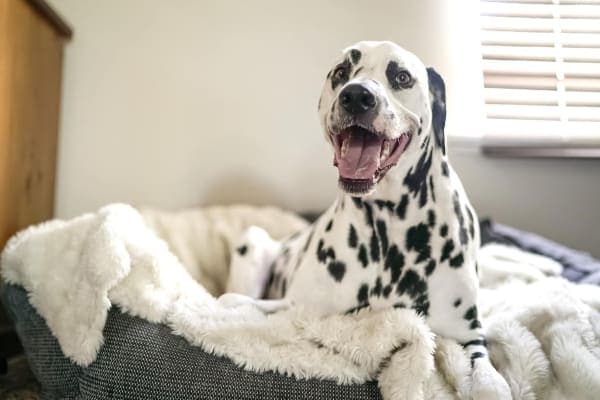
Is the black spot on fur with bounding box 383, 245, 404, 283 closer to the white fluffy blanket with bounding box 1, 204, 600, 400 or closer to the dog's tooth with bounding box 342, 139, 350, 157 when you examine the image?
the white fluffy blanket with bounding box 1, 204, 600, 400

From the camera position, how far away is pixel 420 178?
3.86 feet

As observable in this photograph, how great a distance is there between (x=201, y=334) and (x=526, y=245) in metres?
1.44

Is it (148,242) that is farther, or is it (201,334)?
(148,242)

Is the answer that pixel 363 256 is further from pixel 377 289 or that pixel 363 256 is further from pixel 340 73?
pixel 340 73

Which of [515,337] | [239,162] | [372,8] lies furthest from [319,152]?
[515,337]

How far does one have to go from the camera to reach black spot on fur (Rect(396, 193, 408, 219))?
1.17m

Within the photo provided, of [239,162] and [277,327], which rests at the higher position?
[239,162]

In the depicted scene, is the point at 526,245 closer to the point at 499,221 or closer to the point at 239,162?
the point at 499,221

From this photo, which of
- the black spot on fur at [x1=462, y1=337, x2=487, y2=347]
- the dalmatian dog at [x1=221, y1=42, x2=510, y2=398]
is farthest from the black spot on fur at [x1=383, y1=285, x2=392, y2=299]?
the black spot on fur at [x1=462, y1=337, x2=487, y2=347]

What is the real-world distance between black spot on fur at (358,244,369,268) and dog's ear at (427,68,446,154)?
320 mm

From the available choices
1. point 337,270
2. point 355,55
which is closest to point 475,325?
point 337,270

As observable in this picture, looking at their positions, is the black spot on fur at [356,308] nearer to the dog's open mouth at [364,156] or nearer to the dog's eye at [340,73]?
the dog's open mouth at [364,156]

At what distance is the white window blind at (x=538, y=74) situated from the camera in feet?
7.28

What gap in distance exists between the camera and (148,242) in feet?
4.06
